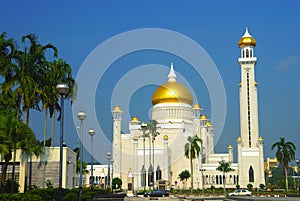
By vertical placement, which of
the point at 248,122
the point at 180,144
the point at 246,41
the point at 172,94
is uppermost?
the point at 246,41

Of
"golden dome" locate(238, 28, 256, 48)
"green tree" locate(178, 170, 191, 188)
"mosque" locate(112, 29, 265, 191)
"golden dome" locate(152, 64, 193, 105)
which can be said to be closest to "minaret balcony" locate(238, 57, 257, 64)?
"mosque" locate(112, 29, 265, 191)

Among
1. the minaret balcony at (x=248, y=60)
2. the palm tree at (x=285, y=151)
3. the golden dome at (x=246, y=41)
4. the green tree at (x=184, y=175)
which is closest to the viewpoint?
the palm tree at (x=285, y=151)

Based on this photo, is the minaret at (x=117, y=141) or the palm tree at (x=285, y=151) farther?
the minaret at (x=117, y=141)

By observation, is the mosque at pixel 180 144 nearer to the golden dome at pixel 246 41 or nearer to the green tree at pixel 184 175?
the golden dome at pixel 246 41

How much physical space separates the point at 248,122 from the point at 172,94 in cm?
1607

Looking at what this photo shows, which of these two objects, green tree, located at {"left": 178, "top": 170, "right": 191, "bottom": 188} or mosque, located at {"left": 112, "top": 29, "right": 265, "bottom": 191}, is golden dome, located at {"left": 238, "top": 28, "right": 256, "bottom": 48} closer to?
mosque, located at {"left": 112, "top": 29, "right": 265, "bottom": 191}

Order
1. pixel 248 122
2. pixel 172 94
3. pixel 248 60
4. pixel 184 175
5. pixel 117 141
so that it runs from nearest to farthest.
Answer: pixel 184 175 < pixel 248 122 < pixel 248 60 < pixel 117 141 < pixel 172 94

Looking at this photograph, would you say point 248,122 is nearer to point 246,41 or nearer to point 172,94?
point 246,41

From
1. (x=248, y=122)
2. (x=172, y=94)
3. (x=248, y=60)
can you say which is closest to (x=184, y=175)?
(x=248, y=122)

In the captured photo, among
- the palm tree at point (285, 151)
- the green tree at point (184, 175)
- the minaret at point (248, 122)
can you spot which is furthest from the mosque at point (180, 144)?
the palm tree at point (285, 151)

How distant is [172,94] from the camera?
88.6 m

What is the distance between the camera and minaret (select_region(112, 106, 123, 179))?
83.5m

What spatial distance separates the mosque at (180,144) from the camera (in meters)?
78.4

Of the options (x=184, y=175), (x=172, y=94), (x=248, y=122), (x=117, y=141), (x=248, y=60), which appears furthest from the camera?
(x=172, y=94)
